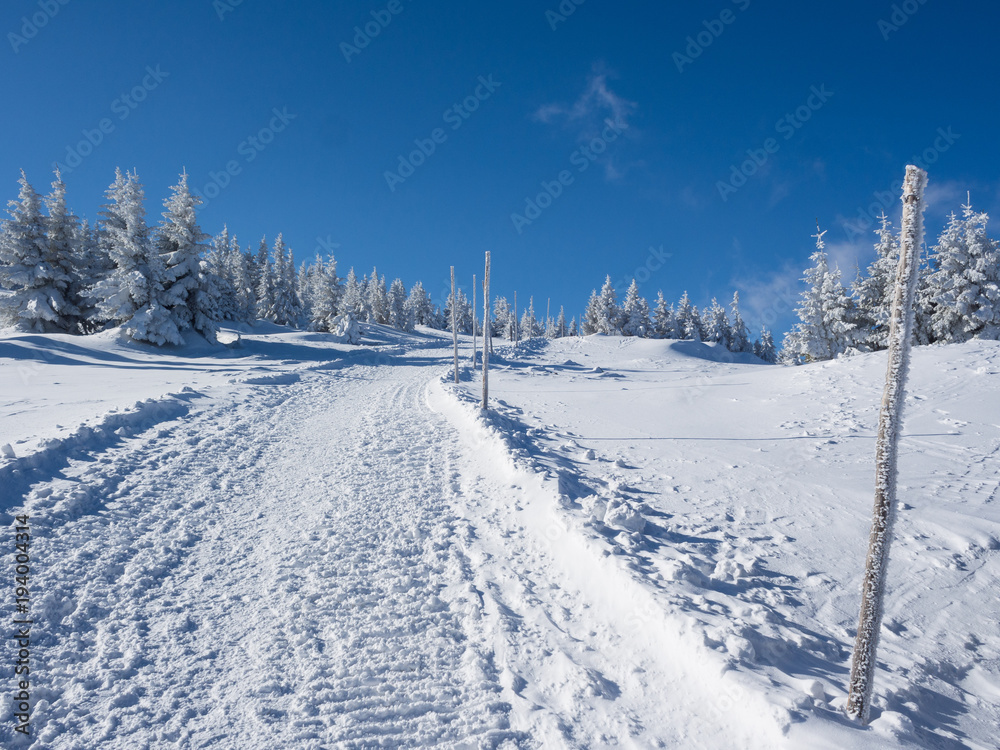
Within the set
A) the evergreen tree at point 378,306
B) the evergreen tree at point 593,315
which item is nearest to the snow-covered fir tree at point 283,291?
the evergreen tree at point 378,306

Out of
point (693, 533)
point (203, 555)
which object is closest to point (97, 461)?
point (203, 555)

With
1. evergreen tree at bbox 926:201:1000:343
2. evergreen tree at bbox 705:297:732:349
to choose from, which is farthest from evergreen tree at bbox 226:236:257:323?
evergreen tree at bbox 705:297:732:349

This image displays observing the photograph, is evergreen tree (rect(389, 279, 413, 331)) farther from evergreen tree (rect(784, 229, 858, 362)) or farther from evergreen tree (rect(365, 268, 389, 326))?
evergreen tree (rect(784, 229, 858, 362))

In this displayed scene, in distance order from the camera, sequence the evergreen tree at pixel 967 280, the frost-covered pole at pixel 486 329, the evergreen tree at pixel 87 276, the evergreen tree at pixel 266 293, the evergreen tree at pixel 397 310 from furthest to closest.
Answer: the evergreen tree at pixel 397 310
the evergreen tree at pixel 266 293
the evergreen tree at pixel 87 276
the evergreen tree at pixel 967 280
the frost-covered pole at pixel 486 329

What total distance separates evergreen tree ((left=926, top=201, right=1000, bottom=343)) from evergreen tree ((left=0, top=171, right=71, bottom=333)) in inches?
2305

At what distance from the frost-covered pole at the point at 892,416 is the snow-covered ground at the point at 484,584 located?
0.83 meters

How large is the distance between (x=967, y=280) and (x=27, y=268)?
6068 cm

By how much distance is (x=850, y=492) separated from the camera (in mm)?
8500

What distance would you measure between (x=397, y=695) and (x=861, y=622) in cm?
373

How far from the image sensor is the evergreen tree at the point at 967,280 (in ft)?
90.6

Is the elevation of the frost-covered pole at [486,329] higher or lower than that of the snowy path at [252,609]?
higher

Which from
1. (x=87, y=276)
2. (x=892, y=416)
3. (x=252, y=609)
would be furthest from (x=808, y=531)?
(x=87, y=276)

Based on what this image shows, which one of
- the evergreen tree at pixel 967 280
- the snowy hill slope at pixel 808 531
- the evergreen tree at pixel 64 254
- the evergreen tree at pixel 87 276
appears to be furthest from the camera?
the evergreen tree at pixel 87 276

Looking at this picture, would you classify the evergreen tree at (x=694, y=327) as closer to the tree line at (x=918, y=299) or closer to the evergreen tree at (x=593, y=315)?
the evergreen tree at (x=593, y=315)
